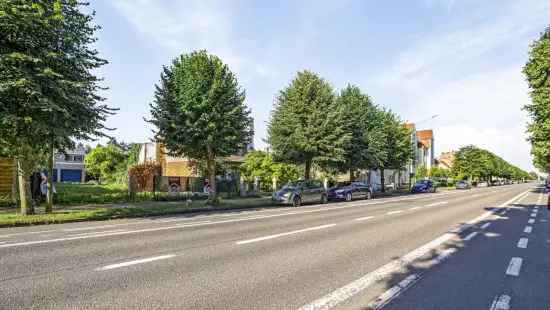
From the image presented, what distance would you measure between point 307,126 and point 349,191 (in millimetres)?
5748

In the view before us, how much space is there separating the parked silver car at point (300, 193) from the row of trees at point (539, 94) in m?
14.9

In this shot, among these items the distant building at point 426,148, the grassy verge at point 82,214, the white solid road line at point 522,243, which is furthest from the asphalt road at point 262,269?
the distant building at point 426,148

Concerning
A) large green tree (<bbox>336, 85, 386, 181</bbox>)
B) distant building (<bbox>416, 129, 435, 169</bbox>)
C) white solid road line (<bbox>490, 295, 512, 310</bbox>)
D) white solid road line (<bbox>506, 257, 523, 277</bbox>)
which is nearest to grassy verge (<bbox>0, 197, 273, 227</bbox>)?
white solid road line (<bbox>506, 257, 523, 277</bbox>)

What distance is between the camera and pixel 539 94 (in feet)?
83.3

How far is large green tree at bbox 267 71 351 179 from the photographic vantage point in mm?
27875

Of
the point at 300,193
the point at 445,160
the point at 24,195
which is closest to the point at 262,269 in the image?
the point at 24,195

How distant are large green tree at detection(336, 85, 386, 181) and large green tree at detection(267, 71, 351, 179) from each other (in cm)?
138

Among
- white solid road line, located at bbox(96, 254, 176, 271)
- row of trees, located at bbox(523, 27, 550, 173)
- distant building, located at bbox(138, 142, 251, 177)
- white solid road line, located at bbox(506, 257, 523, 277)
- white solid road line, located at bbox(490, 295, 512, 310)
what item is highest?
row of trees, located at bbox(523, 27, 550, 173)

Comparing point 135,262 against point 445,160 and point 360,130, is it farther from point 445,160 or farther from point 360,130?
point 445,160

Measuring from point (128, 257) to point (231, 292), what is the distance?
2848 millimetres

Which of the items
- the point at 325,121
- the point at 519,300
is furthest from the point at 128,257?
the point at 325,121

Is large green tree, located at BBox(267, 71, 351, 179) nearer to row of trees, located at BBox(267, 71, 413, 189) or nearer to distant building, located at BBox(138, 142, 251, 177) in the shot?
row of trees, located at BBox(267, 71, 413, 189)

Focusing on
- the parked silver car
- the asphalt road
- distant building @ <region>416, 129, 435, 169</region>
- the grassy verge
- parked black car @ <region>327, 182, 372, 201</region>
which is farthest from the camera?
distant building @ <region>416, 129, 435, 169</region>

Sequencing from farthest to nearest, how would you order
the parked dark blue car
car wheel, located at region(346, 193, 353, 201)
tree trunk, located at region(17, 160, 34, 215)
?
the parked dark blue car < car wheel, located at region(346, 193, 353, 201) < tree trunk, located at region(17, 160, 34, 215)
